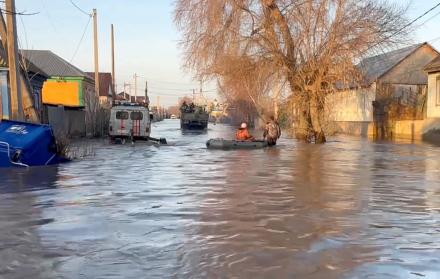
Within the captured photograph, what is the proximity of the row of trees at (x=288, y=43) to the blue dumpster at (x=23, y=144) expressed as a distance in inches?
604

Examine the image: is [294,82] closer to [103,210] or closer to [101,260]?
[103,210]

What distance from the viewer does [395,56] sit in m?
49.1

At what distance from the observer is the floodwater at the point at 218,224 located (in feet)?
19.0

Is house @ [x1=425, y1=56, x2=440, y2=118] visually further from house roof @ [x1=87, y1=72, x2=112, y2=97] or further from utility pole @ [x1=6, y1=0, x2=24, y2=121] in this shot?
house roof @ [x1=87, y1=72, x2=112, y2=97]

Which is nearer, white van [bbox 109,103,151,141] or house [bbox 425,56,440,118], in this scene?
white van [bbox 109,103,151,141]

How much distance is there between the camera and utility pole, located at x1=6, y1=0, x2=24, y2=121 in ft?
57.8

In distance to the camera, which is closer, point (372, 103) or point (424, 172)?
point (424, 172)

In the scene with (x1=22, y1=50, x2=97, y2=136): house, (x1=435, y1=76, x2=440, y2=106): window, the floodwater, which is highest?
(x1=22, y1=50, x2=97, y2=136): house

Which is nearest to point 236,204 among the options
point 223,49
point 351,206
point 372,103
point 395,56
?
point 351,206

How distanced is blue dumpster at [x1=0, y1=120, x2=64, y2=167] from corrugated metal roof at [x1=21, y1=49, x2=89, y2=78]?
41518 millimetres

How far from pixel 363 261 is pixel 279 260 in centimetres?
92

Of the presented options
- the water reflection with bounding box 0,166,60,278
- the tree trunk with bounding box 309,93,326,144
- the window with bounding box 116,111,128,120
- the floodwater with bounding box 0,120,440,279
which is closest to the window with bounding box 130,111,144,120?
the window with bounding box 116,111,128,120

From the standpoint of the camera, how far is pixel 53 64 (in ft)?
192

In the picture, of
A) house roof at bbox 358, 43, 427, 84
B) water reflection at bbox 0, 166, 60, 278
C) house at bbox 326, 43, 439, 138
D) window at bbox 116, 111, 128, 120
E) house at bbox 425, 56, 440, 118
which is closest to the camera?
water reflection at bbox 0, 166, 60, 278
